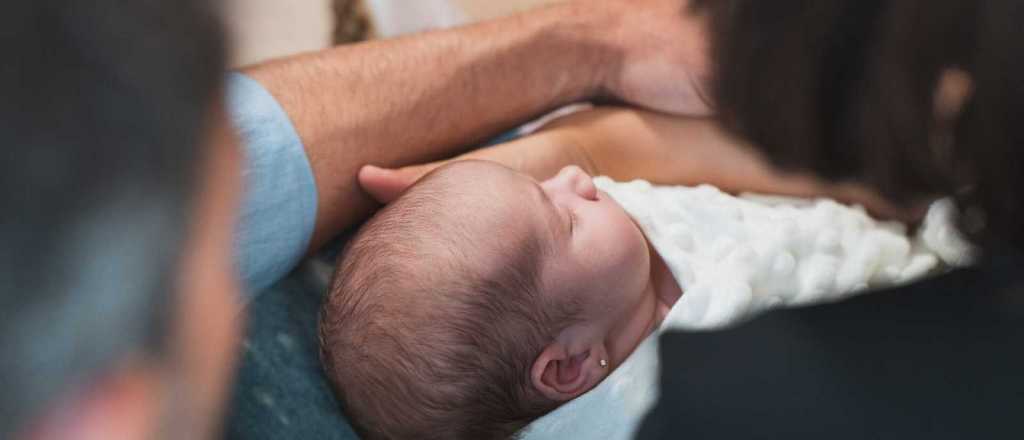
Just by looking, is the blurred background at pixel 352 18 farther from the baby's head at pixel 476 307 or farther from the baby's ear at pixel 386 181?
the baby's head at pixel 476 307

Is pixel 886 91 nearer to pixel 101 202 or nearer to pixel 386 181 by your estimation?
pixel 101 202

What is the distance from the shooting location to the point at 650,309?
1.00m

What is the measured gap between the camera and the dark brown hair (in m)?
0.87

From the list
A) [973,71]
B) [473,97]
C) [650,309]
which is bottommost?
[650,309]

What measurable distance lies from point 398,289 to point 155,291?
0.57 m

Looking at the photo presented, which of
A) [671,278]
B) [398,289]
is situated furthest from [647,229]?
[398,289]

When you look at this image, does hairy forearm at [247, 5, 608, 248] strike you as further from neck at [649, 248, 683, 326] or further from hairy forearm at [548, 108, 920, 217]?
neck at [649, 248, 683, 326]

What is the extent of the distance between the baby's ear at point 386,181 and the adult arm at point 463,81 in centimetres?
2

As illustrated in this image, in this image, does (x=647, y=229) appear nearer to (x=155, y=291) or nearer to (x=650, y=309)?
(x=650, y=309)

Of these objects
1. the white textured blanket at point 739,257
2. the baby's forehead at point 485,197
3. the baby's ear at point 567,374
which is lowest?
the baby's ear at point 567,374

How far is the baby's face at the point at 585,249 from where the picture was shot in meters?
0.92

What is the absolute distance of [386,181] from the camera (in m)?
1.05

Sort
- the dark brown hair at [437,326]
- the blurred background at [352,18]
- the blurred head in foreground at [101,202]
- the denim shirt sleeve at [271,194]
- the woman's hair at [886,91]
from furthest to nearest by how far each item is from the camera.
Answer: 1. the blurred background at [352,18]
2. the denim shirt sleeve at [271,194]
3. the dark brown hair at [437,326]
4. the woman's hair at [886,91]
5. the blurred head in foreground at [101,202]

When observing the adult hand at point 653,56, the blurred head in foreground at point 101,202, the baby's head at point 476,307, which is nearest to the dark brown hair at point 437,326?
the baby's head at point 476,307
